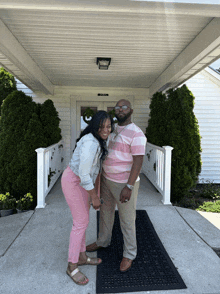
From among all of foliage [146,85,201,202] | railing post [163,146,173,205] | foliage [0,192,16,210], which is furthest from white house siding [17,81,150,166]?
railing post [163,146,173,205]

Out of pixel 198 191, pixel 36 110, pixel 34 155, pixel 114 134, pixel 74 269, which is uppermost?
pixel 36 110

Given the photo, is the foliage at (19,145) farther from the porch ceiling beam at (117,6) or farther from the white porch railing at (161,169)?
the porch ceiling beam at (117,6)

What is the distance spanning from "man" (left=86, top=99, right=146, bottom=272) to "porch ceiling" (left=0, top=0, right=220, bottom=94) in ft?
3.63

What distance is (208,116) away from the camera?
681 cm

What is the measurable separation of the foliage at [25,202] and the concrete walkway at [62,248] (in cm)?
40

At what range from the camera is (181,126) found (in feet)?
15.3

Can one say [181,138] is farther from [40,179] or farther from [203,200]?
[40,179]

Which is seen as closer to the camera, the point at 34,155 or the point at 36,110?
the point at 34,155

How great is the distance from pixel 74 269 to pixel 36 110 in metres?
3.72

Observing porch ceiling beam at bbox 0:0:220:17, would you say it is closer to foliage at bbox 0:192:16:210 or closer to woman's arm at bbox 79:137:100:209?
woman's arm at bbox 79:137:100:209

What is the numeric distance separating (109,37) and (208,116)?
4591 millimetres

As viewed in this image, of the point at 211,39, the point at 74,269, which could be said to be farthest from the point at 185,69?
the point at 74,269

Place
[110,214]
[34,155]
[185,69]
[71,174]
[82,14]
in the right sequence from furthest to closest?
[34,155], [185,69], [82,14], [110,214], [71,174]

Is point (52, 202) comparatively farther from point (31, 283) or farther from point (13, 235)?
point (31, 283)
